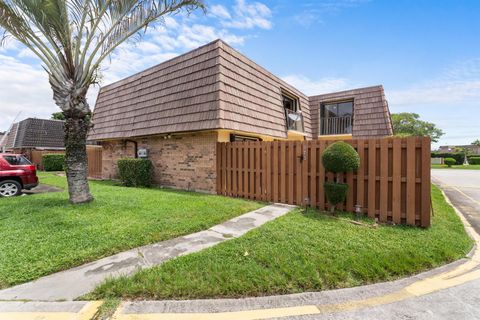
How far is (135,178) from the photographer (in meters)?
10.3

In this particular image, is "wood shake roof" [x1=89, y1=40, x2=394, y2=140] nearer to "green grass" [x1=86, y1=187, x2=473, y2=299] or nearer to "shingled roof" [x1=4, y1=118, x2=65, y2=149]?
"green grass" [x1=86, y1=187, x2=473, y2=299]

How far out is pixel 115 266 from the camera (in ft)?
10.9

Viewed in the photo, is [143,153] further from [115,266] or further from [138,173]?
[115,266]

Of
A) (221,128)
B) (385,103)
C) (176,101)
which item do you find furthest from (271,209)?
(385,103)

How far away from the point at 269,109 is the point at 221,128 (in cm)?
384

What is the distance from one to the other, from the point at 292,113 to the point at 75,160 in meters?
10.5

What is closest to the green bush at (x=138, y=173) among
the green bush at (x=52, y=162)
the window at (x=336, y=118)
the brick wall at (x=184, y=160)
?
the brick wall at (x=184, y=160)

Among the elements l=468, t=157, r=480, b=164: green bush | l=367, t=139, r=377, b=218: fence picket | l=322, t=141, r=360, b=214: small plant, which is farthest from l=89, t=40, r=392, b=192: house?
l=468, t=157, r=480, b=164: green bush

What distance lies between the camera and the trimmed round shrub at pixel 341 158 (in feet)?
18.3

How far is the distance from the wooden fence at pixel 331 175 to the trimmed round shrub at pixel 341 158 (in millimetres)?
354

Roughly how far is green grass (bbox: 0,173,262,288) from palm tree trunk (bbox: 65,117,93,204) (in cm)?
35

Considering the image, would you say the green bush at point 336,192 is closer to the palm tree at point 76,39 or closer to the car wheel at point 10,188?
the palm tree at point 76,39

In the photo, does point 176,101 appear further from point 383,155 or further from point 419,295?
point 419,295

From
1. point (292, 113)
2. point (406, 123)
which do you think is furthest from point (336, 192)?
point (406, 123)
